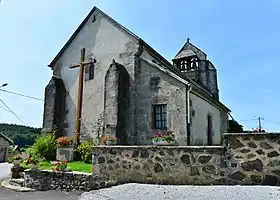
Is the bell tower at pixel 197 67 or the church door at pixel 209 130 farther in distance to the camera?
the bell tower at pixel 197 67

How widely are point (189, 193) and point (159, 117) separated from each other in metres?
8.56

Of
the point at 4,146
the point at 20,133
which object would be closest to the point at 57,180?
the point at 4,146

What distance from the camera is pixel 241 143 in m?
6.39

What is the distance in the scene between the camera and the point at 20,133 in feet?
200

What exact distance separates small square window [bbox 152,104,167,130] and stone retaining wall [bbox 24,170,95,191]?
6248 millimetres

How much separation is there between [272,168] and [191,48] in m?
23.7

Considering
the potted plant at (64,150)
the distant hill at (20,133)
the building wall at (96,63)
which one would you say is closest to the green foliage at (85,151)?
the potted plant at (64,150)

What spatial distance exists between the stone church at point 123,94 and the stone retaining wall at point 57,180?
4.91m

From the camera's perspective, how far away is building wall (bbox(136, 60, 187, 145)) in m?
13.4

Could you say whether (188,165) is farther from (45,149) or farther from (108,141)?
(45,149)

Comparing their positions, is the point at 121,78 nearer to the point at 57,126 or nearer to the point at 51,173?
the point at 57,126

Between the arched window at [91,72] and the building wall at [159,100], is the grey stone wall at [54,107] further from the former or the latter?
the building wall at [159,100]

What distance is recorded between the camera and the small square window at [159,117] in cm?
1411

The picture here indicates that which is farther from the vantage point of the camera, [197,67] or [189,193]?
[197,67]
